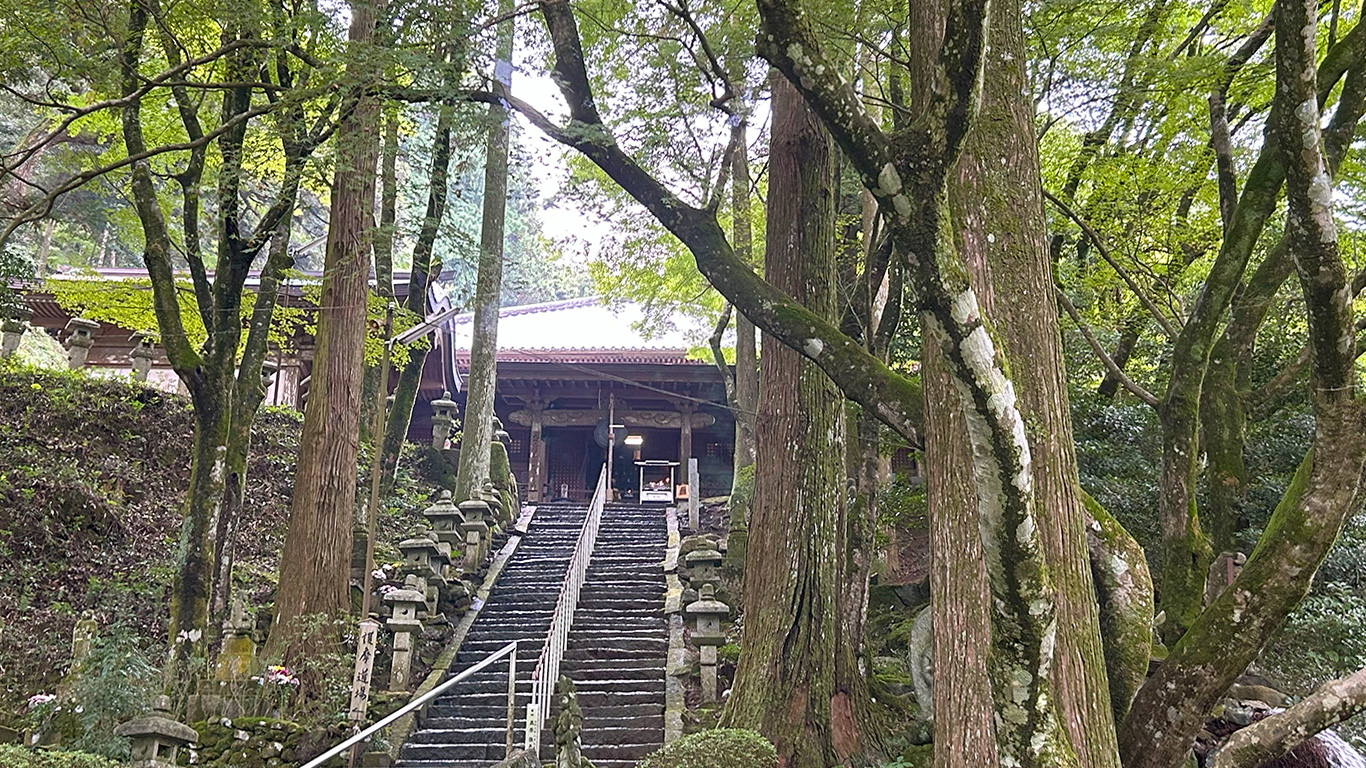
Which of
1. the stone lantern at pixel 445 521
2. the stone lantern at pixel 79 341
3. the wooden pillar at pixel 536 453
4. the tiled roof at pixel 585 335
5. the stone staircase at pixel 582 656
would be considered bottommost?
the stone staircase at pixel 582 656

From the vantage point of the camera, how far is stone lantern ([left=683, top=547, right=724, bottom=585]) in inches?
389

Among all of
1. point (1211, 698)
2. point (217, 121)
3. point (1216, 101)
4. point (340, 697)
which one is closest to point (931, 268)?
point (1211, 698)

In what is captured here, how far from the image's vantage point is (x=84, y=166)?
8.77m

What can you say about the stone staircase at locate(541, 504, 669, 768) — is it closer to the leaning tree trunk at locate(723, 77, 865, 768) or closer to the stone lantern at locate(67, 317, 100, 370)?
the leaning tree trunk at locate(723, 77, 865, 768)

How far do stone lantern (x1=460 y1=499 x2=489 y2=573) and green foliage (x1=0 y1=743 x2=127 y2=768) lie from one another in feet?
21.4

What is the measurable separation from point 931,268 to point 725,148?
25.3ft

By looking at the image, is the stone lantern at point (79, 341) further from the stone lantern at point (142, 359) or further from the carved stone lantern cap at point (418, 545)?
the carved stone lantern cap at point (418, 545)

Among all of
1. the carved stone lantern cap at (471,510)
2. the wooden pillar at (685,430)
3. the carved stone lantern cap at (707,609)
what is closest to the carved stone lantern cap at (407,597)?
the carved stone lantern cap at (707,609)

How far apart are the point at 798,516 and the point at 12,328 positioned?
11736mm

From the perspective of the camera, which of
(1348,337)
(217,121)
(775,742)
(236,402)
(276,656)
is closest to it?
(1348,337)

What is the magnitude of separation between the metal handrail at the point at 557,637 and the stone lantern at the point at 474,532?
4.70 ft

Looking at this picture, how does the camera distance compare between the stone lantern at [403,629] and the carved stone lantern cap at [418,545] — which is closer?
the stone lantern at [403,629]

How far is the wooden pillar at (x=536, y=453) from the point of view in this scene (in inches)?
723

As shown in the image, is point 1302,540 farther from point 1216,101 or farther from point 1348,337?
point 1216,101
